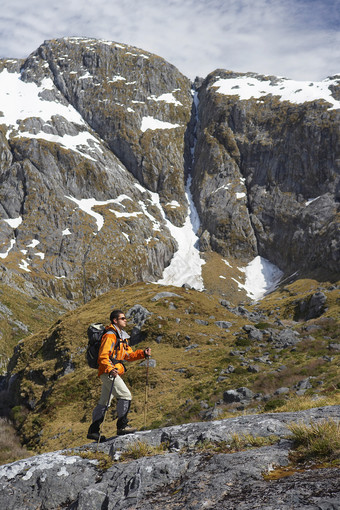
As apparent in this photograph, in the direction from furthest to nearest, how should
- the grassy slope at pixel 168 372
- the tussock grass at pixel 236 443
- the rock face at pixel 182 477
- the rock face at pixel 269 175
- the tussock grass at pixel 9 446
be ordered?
the rock face at pixel 269 175, the grassy slope at pixel 168 372, the tussock grass at pixel 9 446, the tussock grass at pixel 236 443, the rock face at pixel 182 477

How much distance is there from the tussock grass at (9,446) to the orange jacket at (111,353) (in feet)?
40.0

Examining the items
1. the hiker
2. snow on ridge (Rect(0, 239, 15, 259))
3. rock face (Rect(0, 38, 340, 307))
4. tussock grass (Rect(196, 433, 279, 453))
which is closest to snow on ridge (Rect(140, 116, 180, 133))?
rock face (Rect(0, 38, 340, 307))

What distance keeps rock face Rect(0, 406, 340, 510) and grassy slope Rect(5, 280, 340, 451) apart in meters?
4.22

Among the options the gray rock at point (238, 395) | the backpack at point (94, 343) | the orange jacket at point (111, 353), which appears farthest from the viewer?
the gray rock at point (238, 395)

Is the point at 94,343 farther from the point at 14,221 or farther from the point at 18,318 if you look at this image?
the point at 14,221

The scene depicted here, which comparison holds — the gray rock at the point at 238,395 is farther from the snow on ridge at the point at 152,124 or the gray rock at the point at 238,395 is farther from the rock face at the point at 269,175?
the snow on ridge at the point at 152,124

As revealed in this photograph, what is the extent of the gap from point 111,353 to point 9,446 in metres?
16.5

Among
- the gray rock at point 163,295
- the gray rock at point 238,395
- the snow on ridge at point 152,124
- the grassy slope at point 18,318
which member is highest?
the snow on ridge at point 152,124

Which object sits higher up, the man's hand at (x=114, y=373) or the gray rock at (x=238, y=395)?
the man's hand at (x=114, y=373)

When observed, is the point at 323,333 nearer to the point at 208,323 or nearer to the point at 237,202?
the point at 208,323

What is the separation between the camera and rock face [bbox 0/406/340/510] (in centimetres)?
493

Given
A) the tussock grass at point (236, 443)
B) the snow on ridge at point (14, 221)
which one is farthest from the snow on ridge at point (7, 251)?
the tussock grass at point (236, 443)

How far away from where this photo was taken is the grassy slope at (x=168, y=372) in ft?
61.4

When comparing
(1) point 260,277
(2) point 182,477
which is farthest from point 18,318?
(1) point 260,277
